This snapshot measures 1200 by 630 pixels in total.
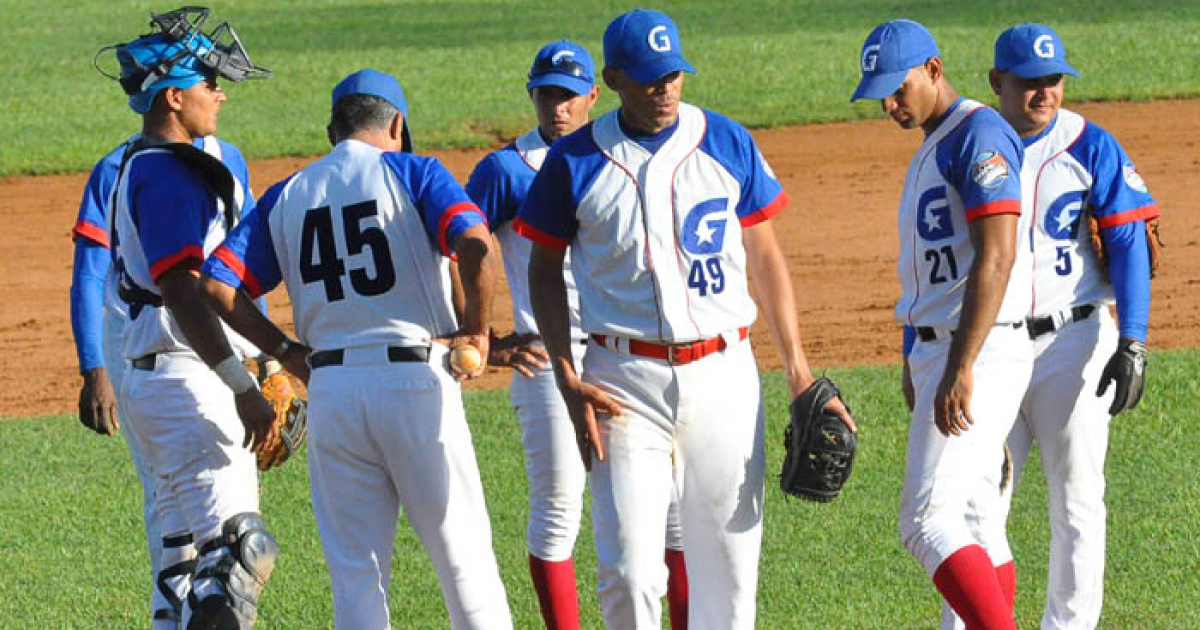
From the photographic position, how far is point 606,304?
16.9ft

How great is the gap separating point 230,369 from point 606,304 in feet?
3.84

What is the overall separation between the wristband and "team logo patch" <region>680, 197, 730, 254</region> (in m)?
1.41

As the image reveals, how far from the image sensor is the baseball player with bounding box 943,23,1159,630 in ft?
19.5

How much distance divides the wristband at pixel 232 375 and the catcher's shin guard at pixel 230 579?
0.42 meters

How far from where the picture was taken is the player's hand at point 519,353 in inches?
230

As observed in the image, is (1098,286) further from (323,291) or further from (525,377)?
(323,291)

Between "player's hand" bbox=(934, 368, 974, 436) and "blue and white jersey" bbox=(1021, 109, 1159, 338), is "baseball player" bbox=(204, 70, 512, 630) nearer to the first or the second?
"player's hand" bbox=(934, 368, 974, 436)

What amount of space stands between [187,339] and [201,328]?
0.22 ft

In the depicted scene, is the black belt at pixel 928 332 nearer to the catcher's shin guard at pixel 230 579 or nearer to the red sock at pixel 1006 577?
the red sock at pixel 1006 577

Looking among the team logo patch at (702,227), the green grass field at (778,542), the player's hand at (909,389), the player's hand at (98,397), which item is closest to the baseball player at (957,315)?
the player's hand at (909,389)

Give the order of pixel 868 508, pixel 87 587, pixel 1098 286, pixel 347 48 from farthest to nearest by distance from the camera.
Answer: pixel 347 48 → pixel 868 508 → pixel 87 587 → pixel 1098 286

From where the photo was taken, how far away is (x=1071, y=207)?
19.5 feet

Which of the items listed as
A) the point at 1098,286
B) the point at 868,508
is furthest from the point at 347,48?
the point at 1098,286

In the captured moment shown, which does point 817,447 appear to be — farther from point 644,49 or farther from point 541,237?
point 644,49
